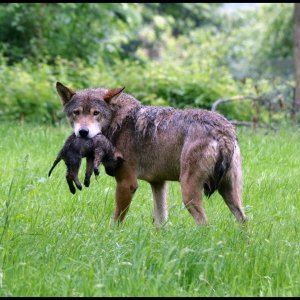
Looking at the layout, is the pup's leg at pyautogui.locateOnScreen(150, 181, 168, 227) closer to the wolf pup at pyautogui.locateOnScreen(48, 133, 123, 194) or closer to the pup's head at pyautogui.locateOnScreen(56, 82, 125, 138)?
the wolf pup at pyautogui.locateOnScreen(48, 133, 123, 194)

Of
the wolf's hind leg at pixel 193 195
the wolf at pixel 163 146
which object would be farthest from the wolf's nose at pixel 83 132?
the wolf's hind leg at pixel 193 195

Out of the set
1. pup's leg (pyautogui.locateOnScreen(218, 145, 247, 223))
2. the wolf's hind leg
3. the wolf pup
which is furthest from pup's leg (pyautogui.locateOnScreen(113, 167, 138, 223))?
pup's leg (pyautogui.locateOnScreen(218, 145, 247, 223))

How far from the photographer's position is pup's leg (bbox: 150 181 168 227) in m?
7.82

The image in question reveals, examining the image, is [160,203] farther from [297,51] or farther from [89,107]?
[297,51]

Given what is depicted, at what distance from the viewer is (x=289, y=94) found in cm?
1906

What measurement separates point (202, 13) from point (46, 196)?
2516 centimetres

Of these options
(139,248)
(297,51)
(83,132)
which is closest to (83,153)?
(83,132)

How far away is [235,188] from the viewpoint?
7398 mm

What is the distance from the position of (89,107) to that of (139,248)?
230cm

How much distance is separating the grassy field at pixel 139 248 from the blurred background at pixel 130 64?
6828 mm

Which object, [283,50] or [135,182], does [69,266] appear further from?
[283,50]

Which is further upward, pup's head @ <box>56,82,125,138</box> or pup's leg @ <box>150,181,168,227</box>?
pup's head @ <box>56,82,125,138</box>

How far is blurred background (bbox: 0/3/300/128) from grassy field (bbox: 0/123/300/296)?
6.83m

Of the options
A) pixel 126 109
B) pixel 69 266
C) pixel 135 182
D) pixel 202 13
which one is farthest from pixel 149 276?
pixel 202 13
